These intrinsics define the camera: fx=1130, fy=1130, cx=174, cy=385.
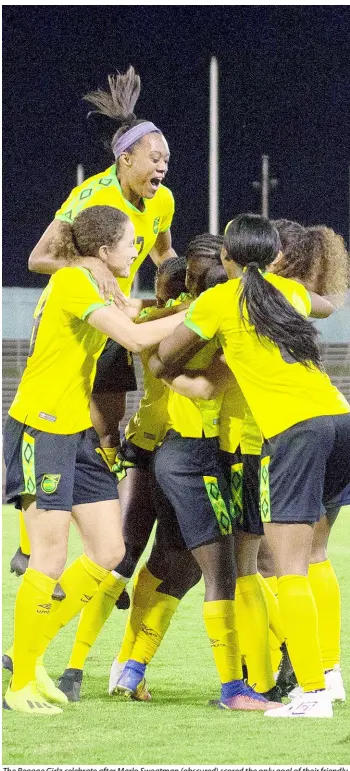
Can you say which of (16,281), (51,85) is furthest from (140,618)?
(16,281)

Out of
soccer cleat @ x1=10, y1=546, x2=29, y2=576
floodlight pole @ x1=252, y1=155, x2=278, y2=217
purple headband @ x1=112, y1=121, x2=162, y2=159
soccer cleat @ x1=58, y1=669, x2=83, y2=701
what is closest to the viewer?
soccer cleat @ x1=58, y1=669, x2=83, y2=701

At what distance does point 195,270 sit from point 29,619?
4.09ft

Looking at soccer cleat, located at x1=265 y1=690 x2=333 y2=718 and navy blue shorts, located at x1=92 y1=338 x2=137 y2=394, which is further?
navy blue shorts, located at x1=92 y1=338 x2=137 y2=394

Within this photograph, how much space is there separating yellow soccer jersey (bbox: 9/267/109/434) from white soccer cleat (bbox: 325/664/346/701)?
45.5 inches

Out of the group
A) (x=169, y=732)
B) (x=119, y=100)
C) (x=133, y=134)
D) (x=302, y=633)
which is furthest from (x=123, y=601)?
(x=119, y=100)

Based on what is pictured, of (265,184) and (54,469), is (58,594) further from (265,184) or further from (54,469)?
(265,184)

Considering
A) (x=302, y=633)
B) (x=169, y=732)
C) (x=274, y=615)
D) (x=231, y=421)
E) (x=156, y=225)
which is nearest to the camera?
(x=302, y=633)

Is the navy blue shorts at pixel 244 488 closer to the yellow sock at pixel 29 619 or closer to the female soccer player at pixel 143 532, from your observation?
the female soccer player at pixel 143 532

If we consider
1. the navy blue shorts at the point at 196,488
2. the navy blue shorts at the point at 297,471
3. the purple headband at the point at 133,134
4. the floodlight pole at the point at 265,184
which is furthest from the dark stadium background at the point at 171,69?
the floodlight pole at the point at 265,184

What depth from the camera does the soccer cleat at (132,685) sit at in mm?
3865

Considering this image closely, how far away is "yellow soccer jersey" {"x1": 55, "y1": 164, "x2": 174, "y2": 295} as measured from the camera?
438 centimetres

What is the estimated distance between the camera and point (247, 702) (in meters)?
3.56

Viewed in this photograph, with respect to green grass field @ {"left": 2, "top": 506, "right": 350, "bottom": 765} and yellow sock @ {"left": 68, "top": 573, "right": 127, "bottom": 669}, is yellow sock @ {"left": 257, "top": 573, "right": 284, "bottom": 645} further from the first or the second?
yellow sock @ {"left": 68, "top": 573, "right": 127, "bottom": 669}

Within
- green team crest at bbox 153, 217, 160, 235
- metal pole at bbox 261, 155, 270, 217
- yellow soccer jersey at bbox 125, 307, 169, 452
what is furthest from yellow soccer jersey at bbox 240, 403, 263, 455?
metal pole at bbox 261, 155, 270, 217
